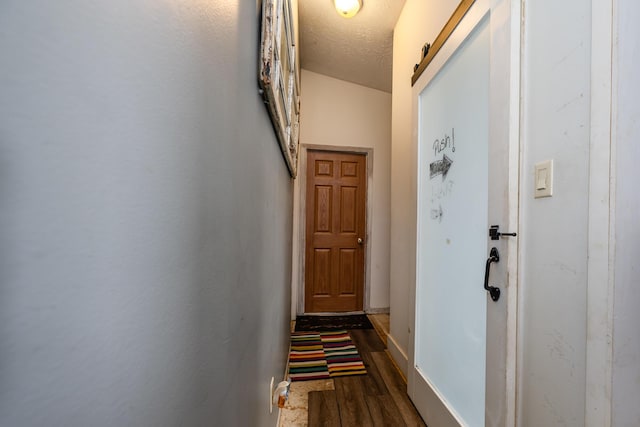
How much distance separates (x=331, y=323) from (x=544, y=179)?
8.63 ft

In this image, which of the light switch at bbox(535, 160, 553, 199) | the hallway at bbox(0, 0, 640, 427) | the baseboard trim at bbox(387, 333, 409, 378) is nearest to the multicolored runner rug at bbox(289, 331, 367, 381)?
the baseboard trim at bbox(387, 333, 409, 378)

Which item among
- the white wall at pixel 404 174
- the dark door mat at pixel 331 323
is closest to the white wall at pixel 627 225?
the white wall at pixel 404 174

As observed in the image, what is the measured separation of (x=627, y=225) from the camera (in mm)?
641

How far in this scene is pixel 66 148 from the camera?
7.5 inches

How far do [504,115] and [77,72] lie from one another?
1139mm

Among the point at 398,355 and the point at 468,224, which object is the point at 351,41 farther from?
the point at 398,355

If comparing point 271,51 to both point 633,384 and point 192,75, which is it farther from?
point 633,384

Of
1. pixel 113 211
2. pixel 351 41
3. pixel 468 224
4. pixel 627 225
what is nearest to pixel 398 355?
pixel 468 224

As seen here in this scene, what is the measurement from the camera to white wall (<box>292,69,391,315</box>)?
328 centimetres

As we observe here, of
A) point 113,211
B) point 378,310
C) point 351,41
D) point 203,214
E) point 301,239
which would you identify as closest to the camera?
point 113,211

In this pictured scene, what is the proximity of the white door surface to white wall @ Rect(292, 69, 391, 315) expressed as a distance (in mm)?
1658

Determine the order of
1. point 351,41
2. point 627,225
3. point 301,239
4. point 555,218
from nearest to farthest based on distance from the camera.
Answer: point 627,225, point 555,218, point 351,41, point 301,239

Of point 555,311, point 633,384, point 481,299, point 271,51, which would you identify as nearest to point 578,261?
point 555,311

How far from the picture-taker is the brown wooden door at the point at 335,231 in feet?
10.9
